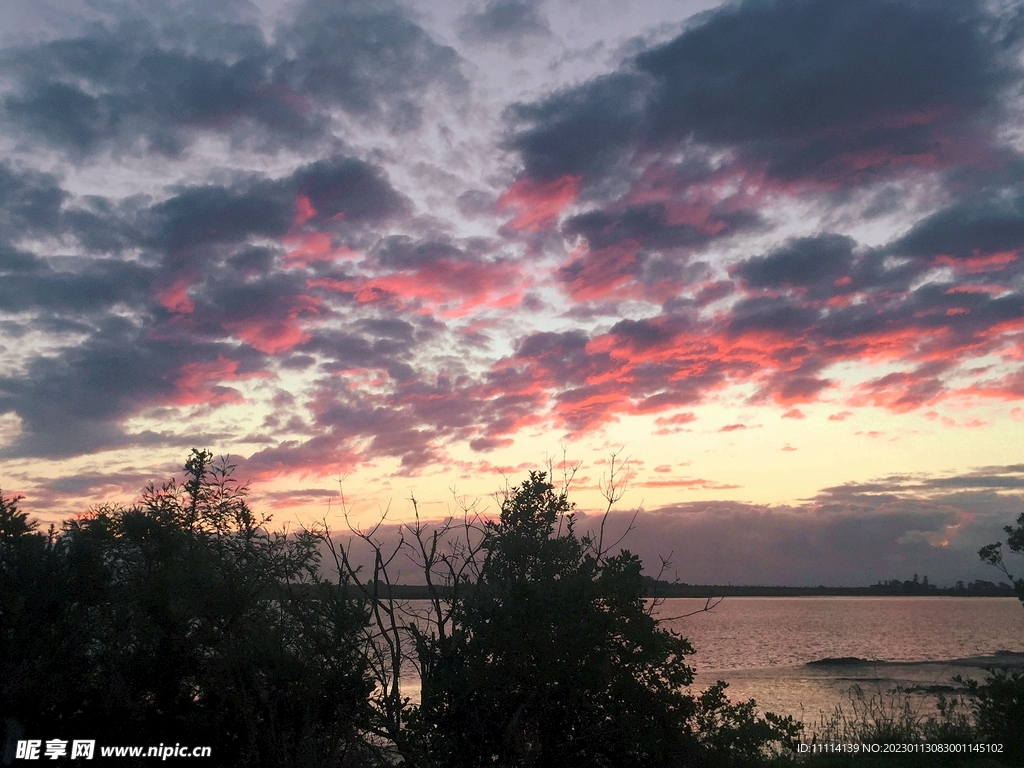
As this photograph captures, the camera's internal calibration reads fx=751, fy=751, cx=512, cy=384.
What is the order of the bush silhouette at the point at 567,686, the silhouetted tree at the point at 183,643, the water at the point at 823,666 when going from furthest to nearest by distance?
the water at the point at 823,666 → the silhouetted tree at the point at 183,643 → the bush silhouette at the point at 567,686

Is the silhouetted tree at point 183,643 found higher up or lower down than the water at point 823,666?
higher up

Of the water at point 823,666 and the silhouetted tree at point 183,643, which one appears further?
the water at point 823,666

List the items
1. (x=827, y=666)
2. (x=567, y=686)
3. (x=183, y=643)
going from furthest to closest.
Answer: (x=827, y=666) → (x=183, y=643) → (x=567, y=686)

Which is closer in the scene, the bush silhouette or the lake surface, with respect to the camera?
the bush silhouette

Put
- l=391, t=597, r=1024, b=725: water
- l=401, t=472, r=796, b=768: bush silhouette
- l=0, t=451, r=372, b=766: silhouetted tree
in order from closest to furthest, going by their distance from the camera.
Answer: l=401, t=472, r=796, b=768: bush silhouette
l=0, t=451, r=372, b=766: silhouetted tree
l=391, t=597, r=1024, b=725: water

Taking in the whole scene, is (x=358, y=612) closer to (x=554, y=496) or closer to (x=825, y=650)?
(x=554, y=496)

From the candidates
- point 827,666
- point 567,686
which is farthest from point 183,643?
point 827,666

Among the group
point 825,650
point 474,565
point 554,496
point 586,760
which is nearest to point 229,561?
point 474,565

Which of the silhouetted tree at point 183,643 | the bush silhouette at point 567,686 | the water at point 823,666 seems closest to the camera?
the bush silhouette at point 567,686

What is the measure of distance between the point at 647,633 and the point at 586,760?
2041 mm

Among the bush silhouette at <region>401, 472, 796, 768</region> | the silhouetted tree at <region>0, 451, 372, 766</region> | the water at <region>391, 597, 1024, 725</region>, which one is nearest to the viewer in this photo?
the bush silhouette at <region>401, 472, 796, 768</region>

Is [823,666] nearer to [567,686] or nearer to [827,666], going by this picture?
[827,666]

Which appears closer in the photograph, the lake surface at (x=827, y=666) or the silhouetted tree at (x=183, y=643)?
the silhouetted tree at (x=183, y=643)

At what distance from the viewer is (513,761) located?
10820 millimetres
